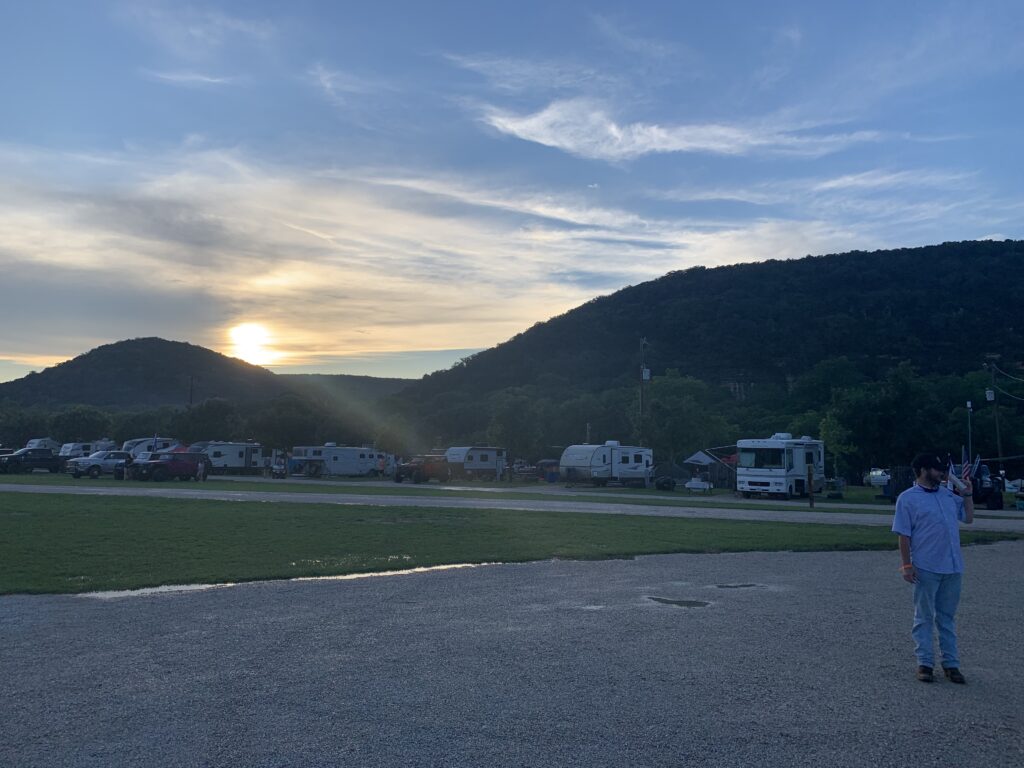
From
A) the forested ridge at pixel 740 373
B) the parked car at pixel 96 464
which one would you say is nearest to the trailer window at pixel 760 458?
the forested ridge at pixel 740 373

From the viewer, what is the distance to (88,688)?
688 centimetres

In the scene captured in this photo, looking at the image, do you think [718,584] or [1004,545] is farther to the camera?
[1004,545]

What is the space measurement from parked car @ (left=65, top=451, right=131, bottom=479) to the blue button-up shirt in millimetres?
52186

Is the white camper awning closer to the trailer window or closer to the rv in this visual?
the rv

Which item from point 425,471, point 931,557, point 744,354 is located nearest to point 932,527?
point 931,557

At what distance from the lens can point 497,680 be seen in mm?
7203

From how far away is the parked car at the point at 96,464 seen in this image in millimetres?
51969

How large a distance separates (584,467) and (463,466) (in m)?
12.9

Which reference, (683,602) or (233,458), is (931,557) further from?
(233,458)

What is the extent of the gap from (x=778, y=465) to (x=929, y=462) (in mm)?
34483

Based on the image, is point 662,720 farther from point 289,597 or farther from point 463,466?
point 463,466

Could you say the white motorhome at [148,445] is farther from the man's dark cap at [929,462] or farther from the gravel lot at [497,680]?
the man's dark cap at [929,462]

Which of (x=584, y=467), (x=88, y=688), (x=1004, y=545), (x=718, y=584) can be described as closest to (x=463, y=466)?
(x=584, y=467)

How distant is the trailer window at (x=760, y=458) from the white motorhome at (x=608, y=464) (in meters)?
11.8
